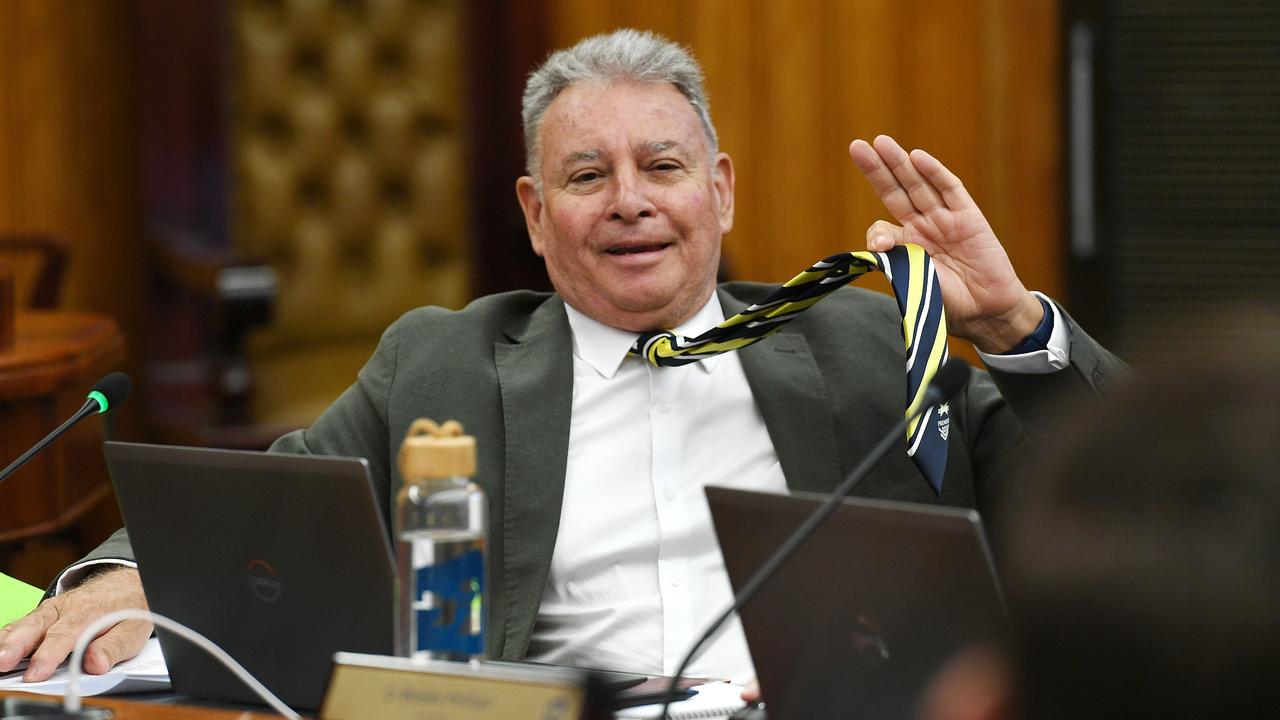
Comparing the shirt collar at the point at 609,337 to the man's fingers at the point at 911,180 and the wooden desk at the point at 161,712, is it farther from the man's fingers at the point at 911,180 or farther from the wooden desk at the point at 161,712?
the wooden desk at the point at 161,712

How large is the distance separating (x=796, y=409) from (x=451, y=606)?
801mm

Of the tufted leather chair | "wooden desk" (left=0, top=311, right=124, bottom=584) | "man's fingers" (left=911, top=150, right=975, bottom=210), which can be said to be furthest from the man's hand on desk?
the tufted leather chair

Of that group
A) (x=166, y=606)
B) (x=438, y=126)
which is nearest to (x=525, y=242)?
(x=438, y=126)

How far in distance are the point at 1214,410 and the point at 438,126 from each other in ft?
11.9

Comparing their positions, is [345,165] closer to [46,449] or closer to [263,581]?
[46,449]

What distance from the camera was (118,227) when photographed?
14.1 feet

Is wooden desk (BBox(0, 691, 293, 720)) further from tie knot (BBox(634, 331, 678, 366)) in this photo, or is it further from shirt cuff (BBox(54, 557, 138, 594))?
tie knot (BBox(634, 331, 678, 366))

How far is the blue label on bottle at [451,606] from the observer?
4.04 ft

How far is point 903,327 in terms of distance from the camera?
71.3 inches

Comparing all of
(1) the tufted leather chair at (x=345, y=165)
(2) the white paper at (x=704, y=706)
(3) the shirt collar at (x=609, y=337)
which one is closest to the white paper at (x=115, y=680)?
(2) the white paper at (x=704, y=706)

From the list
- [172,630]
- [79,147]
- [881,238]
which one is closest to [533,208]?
[881,238]

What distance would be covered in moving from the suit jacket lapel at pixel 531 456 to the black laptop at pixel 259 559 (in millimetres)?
484

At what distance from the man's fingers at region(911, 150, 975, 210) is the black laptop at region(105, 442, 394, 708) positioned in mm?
930

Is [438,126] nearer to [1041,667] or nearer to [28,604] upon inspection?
[28,604]
